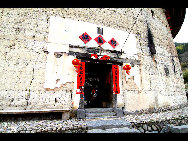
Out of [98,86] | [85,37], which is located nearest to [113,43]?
[85,37]

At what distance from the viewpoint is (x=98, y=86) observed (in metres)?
7.78

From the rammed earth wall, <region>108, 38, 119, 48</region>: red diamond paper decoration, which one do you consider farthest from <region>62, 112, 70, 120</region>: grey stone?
<region>108, 38, 119, 48</region>: red diamond paper decoration

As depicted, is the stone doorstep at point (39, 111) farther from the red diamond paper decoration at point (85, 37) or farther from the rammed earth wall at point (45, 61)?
the red diamond paper decoration at point (85, 37)

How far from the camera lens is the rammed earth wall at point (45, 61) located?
4117 mm

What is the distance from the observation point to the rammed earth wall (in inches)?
162

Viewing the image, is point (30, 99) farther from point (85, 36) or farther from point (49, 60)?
point (85, 36)

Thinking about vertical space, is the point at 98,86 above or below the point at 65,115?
above

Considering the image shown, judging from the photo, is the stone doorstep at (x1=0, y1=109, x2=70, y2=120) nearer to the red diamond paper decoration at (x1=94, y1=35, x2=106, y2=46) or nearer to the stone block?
the stone block

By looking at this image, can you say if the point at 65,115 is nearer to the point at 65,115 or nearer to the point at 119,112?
the point at 65,115

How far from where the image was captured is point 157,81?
21.2 ft

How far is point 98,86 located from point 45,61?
14.3ft

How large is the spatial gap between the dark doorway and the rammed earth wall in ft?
2.72

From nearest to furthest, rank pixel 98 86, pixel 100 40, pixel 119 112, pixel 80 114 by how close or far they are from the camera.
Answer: pixel 80 114 < pixel 119 112 < pixel 100 40 < pixel 98 86
